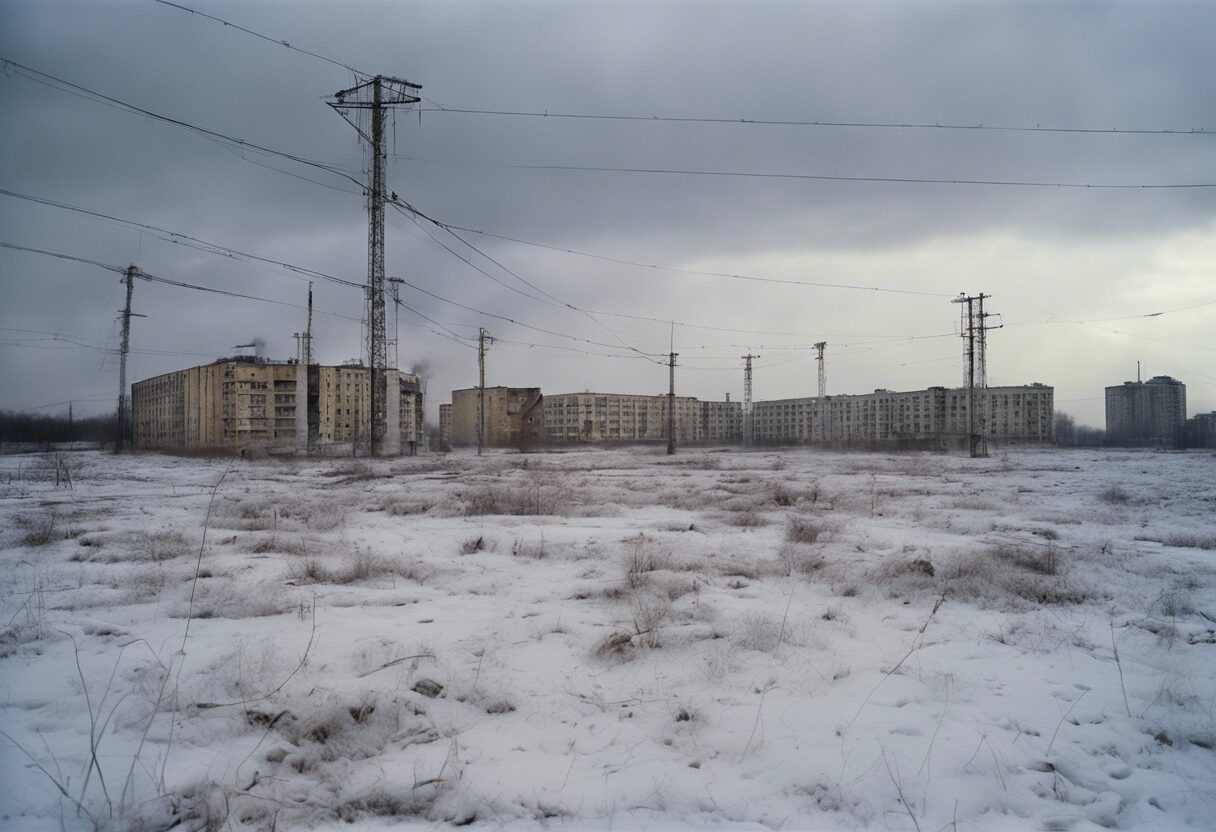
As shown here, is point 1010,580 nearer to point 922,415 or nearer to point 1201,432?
point 922,415

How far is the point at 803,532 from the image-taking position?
1034 cm

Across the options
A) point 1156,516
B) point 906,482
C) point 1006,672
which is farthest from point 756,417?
point 1006,672

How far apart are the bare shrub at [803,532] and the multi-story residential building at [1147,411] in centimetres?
9948

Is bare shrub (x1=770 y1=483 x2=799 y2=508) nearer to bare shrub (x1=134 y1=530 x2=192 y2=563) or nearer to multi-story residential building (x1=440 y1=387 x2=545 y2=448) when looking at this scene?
bare shrub (x1=134 y1=530 x2=192 y2=563)

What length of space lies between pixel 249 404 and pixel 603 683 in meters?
72.6

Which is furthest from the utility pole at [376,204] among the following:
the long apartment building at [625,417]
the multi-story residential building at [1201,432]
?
the multi-story residential building at [1201,432]

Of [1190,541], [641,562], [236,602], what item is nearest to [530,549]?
[641,562]

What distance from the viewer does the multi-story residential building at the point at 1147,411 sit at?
286ft

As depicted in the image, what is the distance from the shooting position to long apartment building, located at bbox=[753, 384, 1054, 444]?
86.4m

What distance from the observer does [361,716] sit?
153 inches

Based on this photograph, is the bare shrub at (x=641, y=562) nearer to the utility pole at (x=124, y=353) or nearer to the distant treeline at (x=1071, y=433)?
the utility pole at (x=124, y=353)

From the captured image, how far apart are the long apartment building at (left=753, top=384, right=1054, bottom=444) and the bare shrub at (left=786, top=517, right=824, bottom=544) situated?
220 feet

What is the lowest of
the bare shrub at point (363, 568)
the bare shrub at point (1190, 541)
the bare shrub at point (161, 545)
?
the bare shrub at point (1190, 541)

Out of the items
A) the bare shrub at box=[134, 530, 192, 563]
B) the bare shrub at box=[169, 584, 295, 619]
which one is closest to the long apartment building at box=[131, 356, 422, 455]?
the bare shrub at box=[134, 530, 192, 563]
